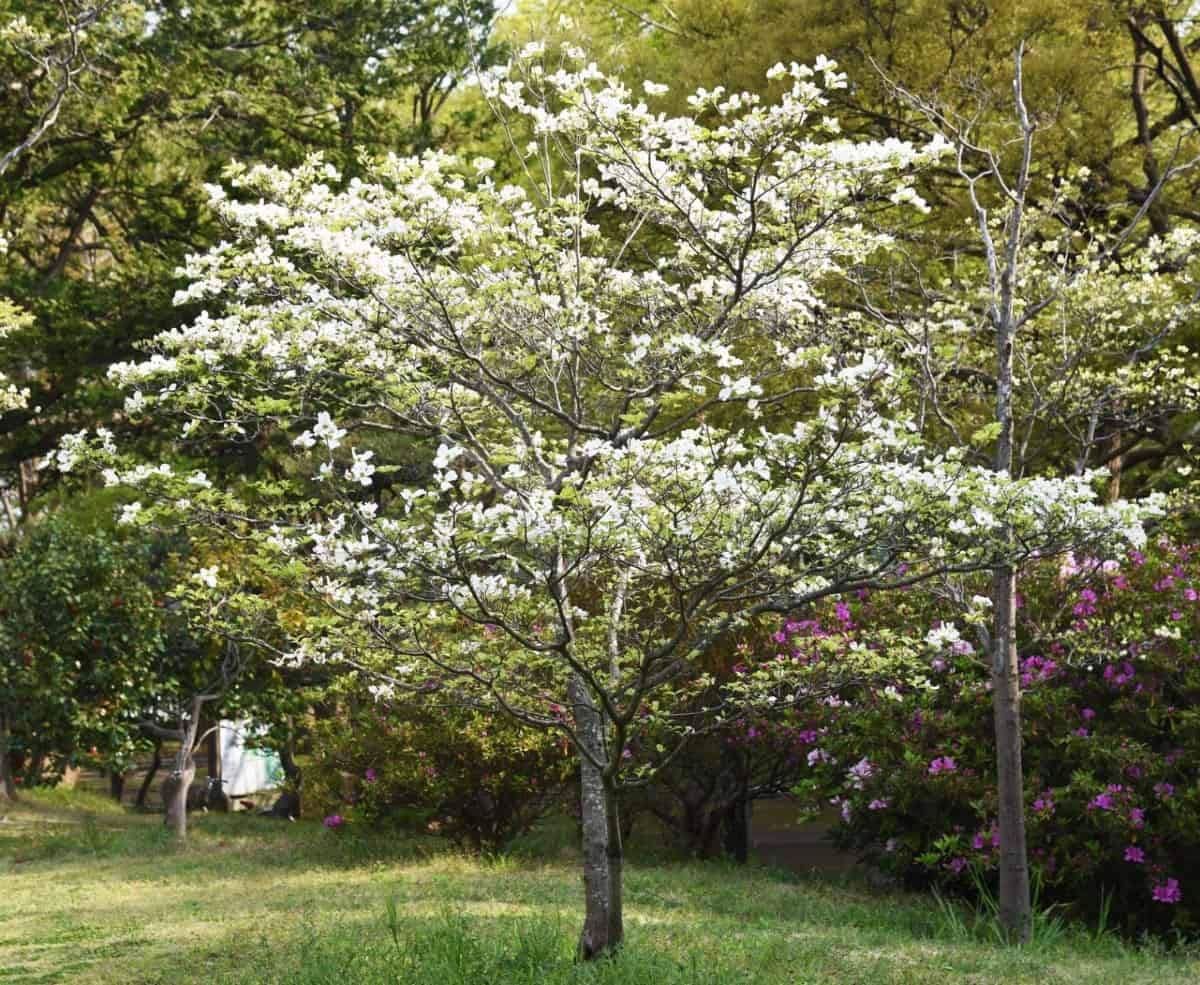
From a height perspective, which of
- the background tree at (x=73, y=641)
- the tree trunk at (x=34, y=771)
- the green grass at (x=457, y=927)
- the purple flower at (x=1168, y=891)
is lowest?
the green grass at (x=457, y=927)

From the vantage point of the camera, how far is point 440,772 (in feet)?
32.9

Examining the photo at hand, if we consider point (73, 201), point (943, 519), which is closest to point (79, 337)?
point (73, 201)

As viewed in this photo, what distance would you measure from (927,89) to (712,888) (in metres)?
7.38

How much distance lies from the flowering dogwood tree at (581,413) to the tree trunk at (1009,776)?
1.76 metres

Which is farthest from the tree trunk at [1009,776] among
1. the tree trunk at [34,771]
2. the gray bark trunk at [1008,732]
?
the tree trunk at [34,771]

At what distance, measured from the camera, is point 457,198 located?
5.35m

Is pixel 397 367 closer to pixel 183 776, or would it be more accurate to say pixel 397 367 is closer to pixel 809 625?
pixel 809 625

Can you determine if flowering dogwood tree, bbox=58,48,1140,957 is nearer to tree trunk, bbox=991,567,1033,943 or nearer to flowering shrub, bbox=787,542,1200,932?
tree trunk, bbox=991,567,1033,943

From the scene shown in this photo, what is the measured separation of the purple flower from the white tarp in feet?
40.3

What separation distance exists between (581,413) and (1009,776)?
123 inches

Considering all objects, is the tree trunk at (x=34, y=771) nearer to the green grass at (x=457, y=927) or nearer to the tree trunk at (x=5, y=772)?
the tree trunk at (x=5, y=772)

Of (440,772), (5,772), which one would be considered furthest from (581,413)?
(5,772)

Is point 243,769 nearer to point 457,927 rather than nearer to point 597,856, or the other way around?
point 457,927

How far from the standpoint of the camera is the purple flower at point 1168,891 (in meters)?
7.30
